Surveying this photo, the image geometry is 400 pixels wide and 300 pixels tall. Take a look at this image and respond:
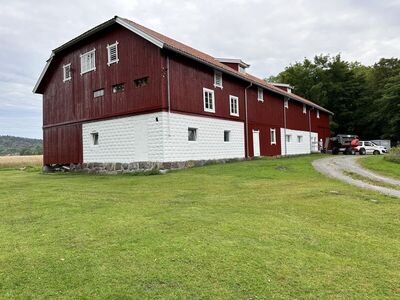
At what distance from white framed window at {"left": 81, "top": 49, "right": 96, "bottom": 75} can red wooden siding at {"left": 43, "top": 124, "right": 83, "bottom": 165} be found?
3.94 m

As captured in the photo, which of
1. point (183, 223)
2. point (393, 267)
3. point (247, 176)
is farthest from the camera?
point (247, 176)

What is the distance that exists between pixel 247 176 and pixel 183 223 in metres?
9.83

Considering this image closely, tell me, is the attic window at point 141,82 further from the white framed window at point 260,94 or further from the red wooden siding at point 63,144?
the white framed window at point 260,94

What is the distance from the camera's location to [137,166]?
21188mm

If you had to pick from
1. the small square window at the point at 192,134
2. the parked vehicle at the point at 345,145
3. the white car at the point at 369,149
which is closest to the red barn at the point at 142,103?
the small square window at the point at 192,134

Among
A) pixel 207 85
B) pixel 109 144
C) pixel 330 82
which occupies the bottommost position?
pixel 109 144

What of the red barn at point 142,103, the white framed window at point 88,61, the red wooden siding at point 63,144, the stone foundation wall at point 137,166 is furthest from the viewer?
the red wooden siding at point 63,144

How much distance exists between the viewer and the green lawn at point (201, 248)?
4305 mm

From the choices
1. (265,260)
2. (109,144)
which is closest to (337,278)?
(265,260)

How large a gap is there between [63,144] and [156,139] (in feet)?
33.1

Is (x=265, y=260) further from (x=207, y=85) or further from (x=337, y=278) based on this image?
(x=207, y=85)

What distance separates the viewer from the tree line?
5300 cm

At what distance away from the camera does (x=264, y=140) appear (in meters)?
30.7

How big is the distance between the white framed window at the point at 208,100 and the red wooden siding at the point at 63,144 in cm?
891
